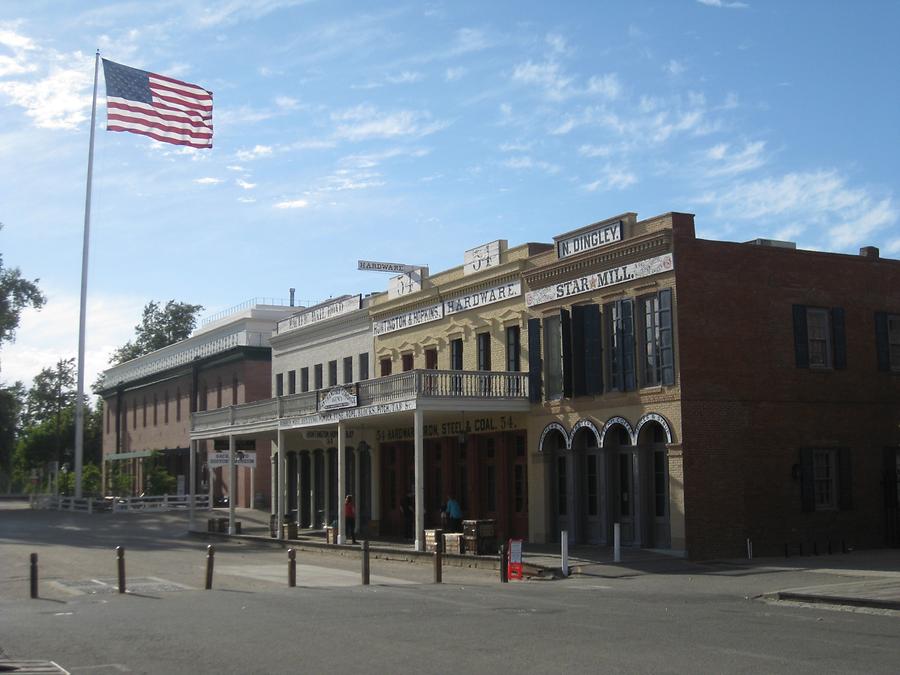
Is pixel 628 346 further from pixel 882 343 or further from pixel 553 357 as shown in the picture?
pixel 882 343

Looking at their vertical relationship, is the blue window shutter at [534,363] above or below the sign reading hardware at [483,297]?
below

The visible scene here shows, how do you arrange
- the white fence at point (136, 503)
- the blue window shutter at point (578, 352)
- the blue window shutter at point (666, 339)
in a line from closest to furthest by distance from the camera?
1. the blue window shutter at point (666, 339)
2. the blue window shutter at point (578, 352)
3. the white fence at point (136, 503)

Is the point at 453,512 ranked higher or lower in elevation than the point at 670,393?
lower

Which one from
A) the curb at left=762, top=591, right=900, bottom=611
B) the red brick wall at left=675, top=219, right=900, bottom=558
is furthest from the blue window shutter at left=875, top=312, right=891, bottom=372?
the curb at left=762, top=591, right=900, bottom=611

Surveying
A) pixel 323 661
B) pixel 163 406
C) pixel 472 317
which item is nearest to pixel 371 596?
pixel 323 661

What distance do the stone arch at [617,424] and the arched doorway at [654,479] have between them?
246 millimetres

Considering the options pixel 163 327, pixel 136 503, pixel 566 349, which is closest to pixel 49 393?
pixel 163 327

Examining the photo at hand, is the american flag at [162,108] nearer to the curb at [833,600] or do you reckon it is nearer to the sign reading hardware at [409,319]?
the sign reading hardware at [409,319]

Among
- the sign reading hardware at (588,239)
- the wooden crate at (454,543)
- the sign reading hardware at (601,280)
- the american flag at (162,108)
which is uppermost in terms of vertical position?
the american flag at (162,108)

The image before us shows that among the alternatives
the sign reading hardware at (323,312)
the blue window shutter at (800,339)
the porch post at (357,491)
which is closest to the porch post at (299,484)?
the porch post at (357,491)

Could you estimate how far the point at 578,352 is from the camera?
28.4 meters

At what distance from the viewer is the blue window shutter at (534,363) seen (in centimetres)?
3012

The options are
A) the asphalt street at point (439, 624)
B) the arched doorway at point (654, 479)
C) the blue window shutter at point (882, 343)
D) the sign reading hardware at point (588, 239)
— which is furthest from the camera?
the blue window shutter at point (882, 343)

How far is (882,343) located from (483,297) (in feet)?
36.5
